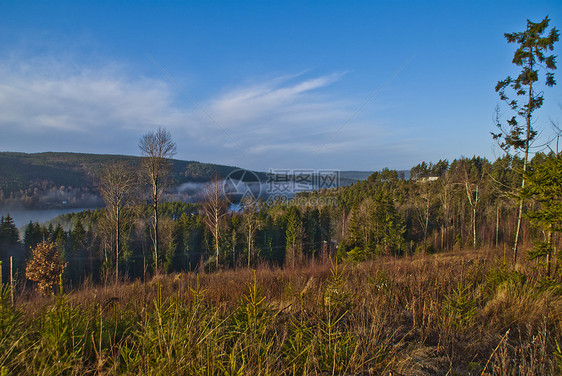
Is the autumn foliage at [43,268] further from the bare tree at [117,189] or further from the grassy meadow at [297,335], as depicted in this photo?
the grassy meadow at [297,335]

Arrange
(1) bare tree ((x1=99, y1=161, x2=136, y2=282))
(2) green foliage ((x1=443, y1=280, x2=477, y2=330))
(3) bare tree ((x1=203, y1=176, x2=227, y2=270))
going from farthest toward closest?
(3) bare tree ((x1=203, y1=176, x2=227, y2=270)) < (1) bare tree ((x1=99, y1=161, x2=136, y2=282)) < (2) green foliage ((x1=443, y1=280, x2=477, y2=330))

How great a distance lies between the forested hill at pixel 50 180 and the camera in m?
60.6

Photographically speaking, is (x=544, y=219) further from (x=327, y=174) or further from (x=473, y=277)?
(x=327, y=174)

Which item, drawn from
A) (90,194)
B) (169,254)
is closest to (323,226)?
(169,254)

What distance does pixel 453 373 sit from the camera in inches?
96.8

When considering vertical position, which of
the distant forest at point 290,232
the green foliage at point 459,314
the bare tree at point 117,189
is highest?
the bare tree at point 117,189

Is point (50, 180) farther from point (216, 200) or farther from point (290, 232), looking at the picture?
point (216, 200)

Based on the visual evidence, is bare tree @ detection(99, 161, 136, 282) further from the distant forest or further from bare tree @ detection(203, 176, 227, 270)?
the distant forest

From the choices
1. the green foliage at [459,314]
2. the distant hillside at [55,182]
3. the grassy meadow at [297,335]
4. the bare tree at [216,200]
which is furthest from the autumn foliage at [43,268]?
the distant hillside at [55,182]

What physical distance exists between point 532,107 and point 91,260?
143 ft

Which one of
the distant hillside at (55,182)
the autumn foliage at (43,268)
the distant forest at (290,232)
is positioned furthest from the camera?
the distant hillside at (55,182)

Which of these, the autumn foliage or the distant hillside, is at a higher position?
the distant hillside

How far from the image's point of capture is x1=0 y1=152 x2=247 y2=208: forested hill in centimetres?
6059

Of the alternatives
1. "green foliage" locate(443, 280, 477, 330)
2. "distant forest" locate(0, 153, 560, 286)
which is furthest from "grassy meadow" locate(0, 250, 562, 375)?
"distant forest" locate(0, 153, 560, 286)
